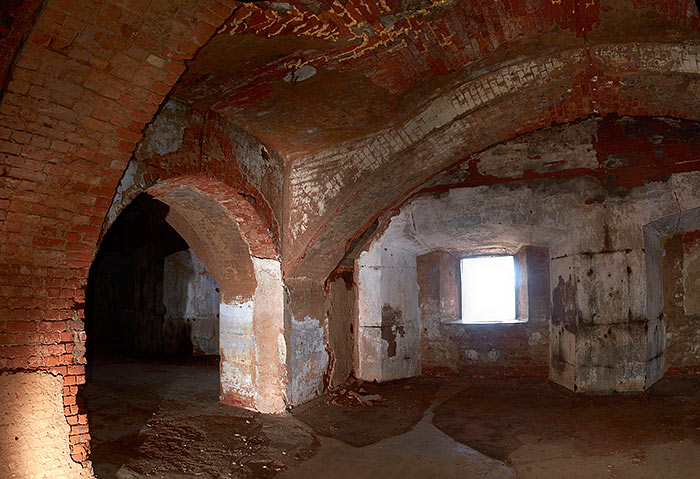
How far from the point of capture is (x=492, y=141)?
18.2 ft

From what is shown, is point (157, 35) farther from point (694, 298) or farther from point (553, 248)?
point (694, 298)

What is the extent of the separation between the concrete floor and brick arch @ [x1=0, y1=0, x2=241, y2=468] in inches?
55.1

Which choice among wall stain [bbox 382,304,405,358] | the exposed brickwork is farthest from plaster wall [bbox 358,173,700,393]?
the exposed brickwork

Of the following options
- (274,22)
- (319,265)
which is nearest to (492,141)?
(319,265)

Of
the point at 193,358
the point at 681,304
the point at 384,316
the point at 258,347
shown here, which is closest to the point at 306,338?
the point at 258,347

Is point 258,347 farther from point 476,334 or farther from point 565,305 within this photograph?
point 565,305

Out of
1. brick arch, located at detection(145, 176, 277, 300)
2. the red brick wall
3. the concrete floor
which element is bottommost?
the concrete floor

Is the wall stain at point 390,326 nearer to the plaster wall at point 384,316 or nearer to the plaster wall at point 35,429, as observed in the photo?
the plaster wall at point 384,316

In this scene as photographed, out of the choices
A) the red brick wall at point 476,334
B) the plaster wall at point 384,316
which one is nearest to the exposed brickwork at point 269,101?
the plaster wall at point 384,316

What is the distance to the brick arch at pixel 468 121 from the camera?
421cm

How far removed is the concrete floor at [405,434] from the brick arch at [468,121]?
184cm

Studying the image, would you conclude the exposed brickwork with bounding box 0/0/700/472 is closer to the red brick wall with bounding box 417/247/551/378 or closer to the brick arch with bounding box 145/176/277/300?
the brick arch with bounding box 145/176/277/300

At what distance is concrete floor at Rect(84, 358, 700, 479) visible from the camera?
13.8 feet

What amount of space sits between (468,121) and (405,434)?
10.8 ft
